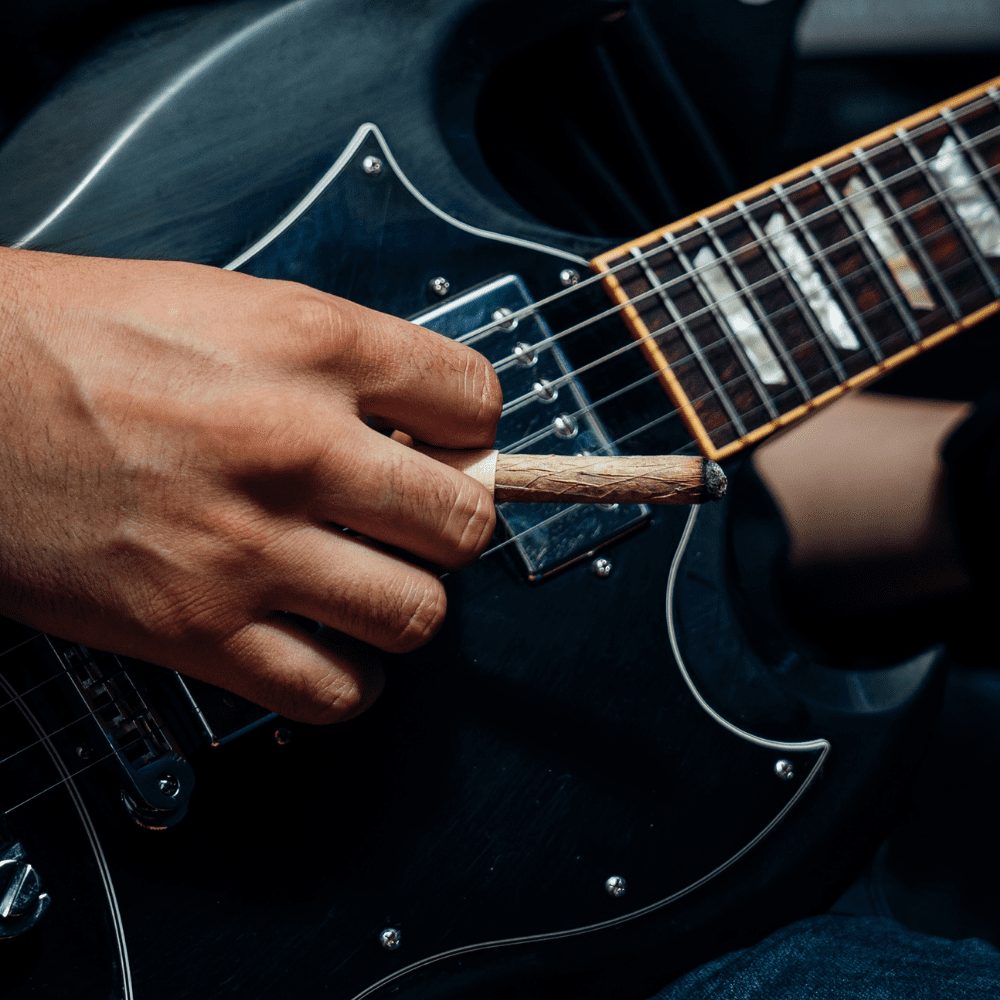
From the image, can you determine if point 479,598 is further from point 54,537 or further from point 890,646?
point 890,646

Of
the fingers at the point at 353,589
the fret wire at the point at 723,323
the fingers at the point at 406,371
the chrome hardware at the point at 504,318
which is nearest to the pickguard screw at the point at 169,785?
the fingers at the point at 353,589

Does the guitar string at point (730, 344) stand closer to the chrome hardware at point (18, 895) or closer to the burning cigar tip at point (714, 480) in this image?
the burning cigar tip at point (714, 480)

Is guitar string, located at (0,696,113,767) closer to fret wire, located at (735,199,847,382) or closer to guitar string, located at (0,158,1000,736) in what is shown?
guitar string, located at (0,158,1000,736)

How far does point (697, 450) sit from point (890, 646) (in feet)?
1.03

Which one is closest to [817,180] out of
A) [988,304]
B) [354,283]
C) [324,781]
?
[988,304]

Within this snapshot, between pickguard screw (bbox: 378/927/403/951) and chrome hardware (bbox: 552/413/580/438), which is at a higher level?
chrome hardware (bbox: 552/413/580/438)

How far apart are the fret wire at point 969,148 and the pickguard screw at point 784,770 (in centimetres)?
46

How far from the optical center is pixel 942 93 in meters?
0.83

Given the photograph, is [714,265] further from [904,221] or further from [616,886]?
[616,886]

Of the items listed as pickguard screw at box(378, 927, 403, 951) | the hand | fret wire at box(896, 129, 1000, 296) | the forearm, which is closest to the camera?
the hand

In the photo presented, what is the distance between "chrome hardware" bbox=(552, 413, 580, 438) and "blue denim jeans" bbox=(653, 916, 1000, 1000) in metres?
0.38

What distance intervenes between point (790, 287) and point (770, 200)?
6 cm

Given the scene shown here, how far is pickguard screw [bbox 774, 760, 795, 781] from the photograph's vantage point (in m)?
0.67

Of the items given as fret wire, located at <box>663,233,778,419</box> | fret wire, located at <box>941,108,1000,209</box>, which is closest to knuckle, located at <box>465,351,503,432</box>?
fret wire, located at <box>663,233,778,419</box>
